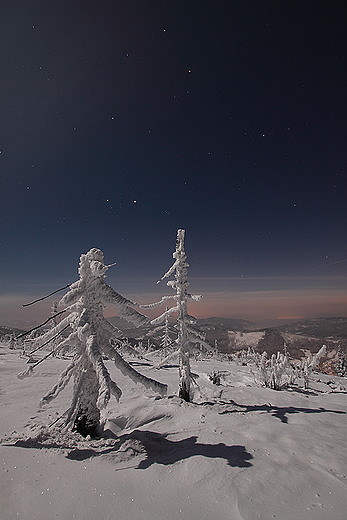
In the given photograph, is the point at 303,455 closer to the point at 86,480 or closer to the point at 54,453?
the point at 86,480

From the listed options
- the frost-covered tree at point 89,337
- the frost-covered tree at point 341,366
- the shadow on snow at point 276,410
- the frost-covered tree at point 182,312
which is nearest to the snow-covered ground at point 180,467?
the shadow on snow at point 276,410

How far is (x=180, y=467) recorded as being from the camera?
15.8 ft

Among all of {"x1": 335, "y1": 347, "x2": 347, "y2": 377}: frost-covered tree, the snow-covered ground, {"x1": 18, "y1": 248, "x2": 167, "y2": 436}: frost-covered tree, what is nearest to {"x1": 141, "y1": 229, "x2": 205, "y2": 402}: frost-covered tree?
the snow-covered ground

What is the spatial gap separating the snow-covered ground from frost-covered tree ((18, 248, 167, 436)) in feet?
2.35

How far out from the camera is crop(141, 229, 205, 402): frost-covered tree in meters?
12.3

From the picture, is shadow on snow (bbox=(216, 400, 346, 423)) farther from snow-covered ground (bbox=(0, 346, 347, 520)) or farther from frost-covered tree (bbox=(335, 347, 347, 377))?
frost-covered tree (bbox=(335, 347, 347, 377))

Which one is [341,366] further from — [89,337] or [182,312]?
[89,337]

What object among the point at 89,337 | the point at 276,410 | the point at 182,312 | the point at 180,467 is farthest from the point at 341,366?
the point at 89,337

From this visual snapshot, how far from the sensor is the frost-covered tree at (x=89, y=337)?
6645 millimetres

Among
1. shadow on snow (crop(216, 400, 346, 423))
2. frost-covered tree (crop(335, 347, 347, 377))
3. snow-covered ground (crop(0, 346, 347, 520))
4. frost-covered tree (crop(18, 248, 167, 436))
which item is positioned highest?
frost-covered tree (crop(18, 248, 167, 436))

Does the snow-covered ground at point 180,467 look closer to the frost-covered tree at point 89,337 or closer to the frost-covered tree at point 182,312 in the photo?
the frost-covered tree at point 89,337

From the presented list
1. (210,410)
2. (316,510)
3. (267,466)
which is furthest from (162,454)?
(210,410)

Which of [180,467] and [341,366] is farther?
[341,366]

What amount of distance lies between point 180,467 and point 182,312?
8.33 metres
